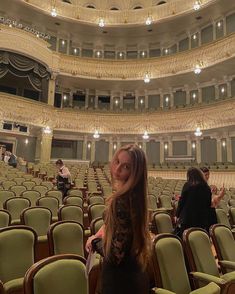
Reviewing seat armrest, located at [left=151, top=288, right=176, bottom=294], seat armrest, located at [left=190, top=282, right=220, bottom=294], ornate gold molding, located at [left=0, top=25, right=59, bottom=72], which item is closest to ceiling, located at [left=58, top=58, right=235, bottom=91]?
ornate gold molding, located at [left=0, top=25, right=59, bottom=72]

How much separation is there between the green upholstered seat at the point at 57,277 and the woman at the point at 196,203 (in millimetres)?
1802

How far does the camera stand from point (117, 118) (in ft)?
64.3

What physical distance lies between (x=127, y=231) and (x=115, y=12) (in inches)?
887

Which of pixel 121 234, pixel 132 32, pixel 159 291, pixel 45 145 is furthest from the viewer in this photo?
pixel 132 32

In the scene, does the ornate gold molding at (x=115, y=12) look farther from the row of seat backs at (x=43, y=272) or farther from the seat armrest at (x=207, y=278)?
the row of seat backs at (x=43, y=272)

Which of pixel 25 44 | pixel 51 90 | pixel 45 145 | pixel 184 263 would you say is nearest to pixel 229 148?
pixel 45 145

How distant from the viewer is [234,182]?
12.9 m

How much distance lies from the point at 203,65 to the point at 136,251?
677 inches

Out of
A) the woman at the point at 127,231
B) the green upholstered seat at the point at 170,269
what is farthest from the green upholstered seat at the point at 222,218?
the woman at the point at 127,231

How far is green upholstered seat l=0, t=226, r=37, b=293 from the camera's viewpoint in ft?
7.77

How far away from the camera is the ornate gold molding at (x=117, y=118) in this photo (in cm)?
1587

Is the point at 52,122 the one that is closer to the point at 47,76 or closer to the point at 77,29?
the point at 47,76

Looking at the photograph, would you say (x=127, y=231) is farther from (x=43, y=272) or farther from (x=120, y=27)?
(x=120, y=27)

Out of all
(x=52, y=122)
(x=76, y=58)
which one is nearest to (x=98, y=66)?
(x=76, y=58)
